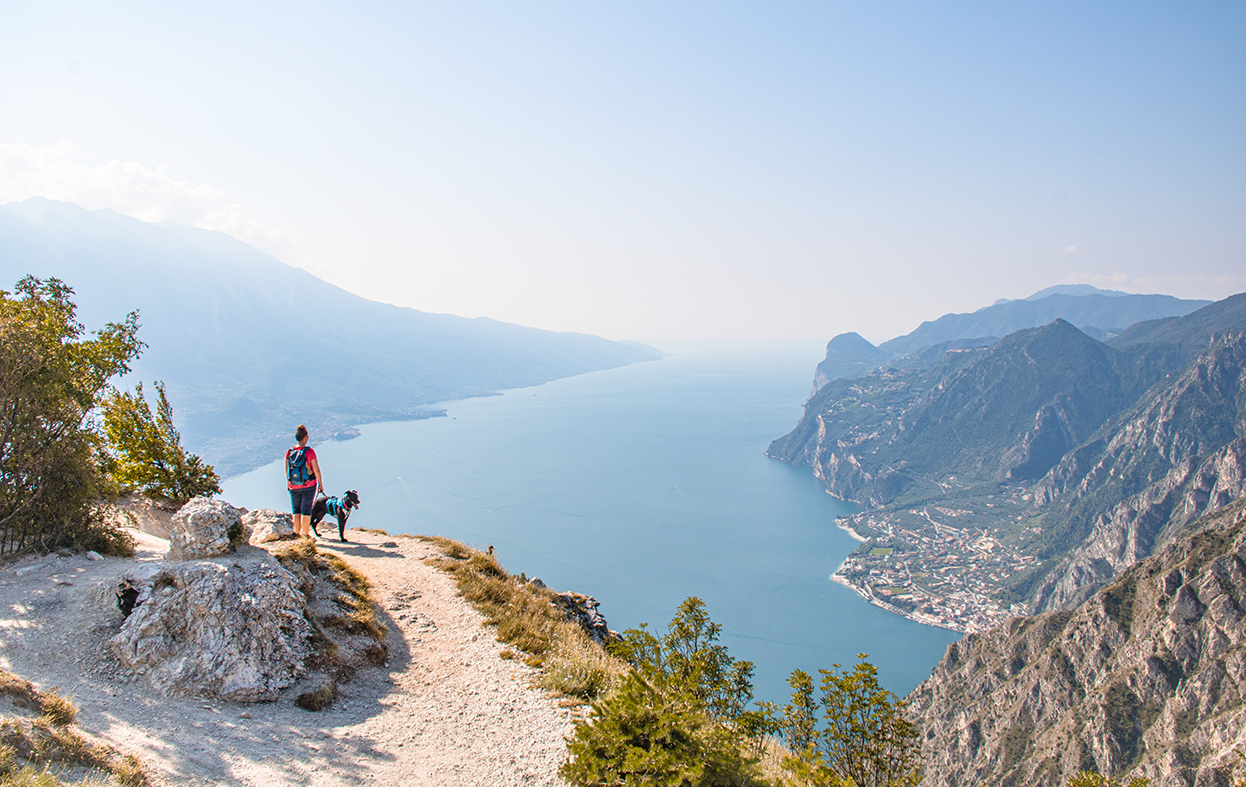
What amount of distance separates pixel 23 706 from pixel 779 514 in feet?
566

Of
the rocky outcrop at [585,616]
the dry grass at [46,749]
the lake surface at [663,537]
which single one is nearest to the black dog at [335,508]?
the rocky outcrop at [585,616]

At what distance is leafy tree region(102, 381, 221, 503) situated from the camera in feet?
52.3

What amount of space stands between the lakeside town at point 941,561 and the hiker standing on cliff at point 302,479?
414 feet

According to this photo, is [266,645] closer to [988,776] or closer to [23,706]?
[23,706]

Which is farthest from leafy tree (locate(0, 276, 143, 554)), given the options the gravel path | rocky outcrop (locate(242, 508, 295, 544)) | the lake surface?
the lake surface

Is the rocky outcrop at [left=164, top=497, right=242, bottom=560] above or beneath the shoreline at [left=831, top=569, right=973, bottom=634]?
above

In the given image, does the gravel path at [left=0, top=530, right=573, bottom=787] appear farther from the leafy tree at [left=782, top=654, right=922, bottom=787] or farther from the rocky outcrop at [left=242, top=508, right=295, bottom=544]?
the leafy tree at [left=782, top=654, right=922, bottom=787]

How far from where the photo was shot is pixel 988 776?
6269 cm

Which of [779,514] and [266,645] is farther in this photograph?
[779,514]

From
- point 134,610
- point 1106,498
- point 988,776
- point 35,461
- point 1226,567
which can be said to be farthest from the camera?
point 1106,498

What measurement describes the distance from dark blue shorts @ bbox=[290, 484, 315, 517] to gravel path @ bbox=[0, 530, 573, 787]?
4.53 metres

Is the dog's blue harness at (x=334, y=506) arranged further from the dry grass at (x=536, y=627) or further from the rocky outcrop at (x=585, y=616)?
the rocky outcrop at (x=585, y=616)

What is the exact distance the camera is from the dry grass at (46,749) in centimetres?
490

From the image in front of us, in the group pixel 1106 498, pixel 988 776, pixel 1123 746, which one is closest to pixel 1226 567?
pixel 1123 746
